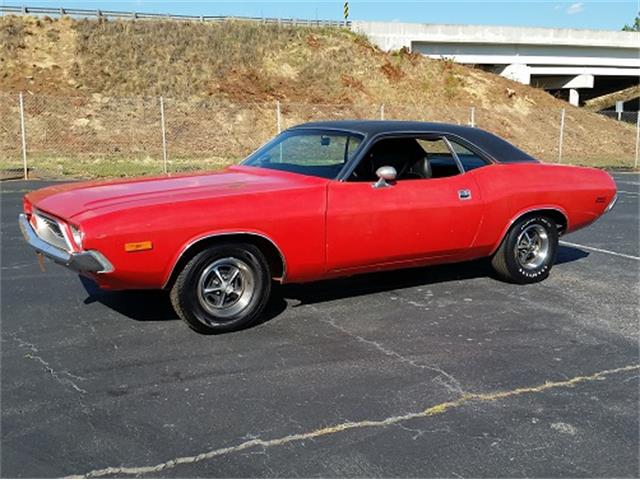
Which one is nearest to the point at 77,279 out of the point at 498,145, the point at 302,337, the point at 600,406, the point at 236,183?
the point at 236,183

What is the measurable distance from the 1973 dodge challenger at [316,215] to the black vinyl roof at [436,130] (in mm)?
16

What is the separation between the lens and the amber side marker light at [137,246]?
4168 millimetres

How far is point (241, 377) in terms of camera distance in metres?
3.91

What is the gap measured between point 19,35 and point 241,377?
30925mm

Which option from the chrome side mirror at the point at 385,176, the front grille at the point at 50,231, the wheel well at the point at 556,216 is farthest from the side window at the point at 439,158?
the front grille at the point at 50,231

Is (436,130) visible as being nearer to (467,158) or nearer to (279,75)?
(467,158)

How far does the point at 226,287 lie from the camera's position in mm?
4656

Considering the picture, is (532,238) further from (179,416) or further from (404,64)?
(404,64)

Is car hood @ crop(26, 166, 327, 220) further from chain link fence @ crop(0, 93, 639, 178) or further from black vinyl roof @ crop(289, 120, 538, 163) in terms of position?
chain link fence @ crop(0, 93, 639, 178)

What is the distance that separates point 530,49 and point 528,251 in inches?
1577

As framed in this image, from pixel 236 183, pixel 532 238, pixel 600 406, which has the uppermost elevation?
pixel 236 183

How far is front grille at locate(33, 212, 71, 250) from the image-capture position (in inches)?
176

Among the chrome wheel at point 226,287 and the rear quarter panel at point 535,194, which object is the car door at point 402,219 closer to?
the rear quarter panel at point 535,194

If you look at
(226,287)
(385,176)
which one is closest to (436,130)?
(385,176)
